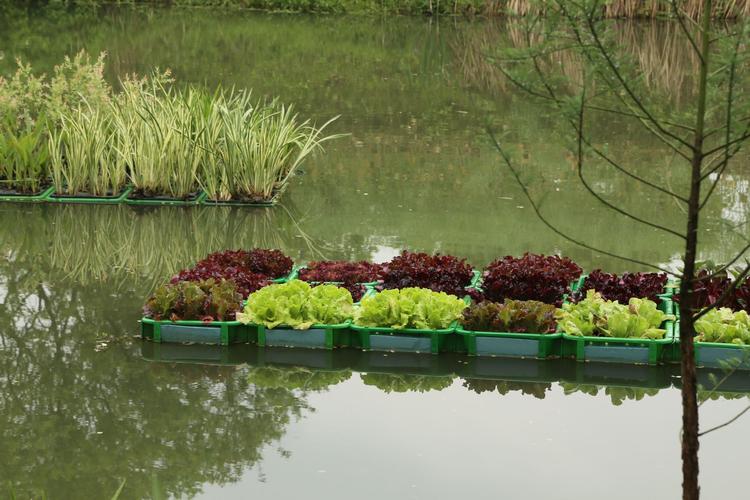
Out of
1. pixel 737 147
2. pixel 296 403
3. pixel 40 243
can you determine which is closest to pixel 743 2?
pixel 40 243

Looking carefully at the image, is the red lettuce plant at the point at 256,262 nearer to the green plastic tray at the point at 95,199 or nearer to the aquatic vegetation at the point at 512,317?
the aquatic vegetation at the point at 512,317

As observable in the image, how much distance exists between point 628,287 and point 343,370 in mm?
1987

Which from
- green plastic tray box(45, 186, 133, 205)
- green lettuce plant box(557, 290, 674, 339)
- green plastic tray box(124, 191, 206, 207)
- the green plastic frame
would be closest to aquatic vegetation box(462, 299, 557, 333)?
green lettuce plant box(557, 290, 674, 339)

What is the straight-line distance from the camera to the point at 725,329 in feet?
22.3

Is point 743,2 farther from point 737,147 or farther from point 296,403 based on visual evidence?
point 737,147

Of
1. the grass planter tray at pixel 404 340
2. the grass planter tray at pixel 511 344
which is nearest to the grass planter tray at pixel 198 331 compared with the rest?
the grass planter tray at pixel 404 340

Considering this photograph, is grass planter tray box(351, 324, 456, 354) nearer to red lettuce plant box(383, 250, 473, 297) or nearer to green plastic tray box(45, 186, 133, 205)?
red lettuce plant box(383, 250, 473, 297)

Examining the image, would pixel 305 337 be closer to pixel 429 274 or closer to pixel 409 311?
pixel 409 311

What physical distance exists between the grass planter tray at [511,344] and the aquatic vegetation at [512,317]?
0.17 feet

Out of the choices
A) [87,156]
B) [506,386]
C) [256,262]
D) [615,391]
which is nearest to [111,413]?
[256,262]

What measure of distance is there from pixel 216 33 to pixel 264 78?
23.2 ft

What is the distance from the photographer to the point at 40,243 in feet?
30.9

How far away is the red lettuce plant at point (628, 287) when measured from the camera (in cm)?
743

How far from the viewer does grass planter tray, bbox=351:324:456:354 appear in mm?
7047
